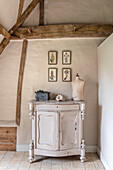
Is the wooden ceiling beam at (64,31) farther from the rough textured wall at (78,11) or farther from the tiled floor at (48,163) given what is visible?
the tiled floor at (48,163)

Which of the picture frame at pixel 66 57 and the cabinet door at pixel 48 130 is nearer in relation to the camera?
the cabinet door at pixel 48 130

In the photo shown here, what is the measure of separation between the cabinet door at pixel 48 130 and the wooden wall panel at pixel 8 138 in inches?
31.6

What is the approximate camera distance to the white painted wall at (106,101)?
294 centimetres

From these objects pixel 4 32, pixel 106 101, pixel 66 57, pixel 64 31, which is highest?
pixel 64 31

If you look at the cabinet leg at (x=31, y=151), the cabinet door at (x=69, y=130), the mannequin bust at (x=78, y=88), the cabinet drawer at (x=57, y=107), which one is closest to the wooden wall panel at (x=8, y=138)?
the cabinet leg at (x=31, y=151)

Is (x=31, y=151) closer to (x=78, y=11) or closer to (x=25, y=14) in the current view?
(x=25, y=14)

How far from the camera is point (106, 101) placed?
324 centimetres

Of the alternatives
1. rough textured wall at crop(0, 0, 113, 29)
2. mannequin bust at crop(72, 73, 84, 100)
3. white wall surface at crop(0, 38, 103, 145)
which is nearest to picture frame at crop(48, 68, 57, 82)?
white wall surface at crop(0, 38, 103, 145)

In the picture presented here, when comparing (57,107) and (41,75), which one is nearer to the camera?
(57,107)

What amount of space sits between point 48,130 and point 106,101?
112 centimetres

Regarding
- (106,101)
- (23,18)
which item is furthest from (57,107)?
(23,18)

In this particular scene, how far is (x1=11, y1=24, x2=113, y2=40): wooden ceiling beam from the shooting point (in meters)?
3.84

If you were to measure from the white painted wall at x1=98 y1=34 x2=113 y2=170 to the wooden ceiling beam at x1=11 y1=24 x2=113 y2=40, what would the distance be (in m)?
0.35

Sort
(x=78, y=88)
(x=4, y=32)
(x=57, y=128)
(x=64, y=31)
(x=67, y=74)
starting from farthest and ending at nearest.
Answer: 1. (x=67, y=74)
2. (x=64, y=31)
3. (x=78, y=88)
4. (x=4, y=32)
5. (x=57, y=128)
